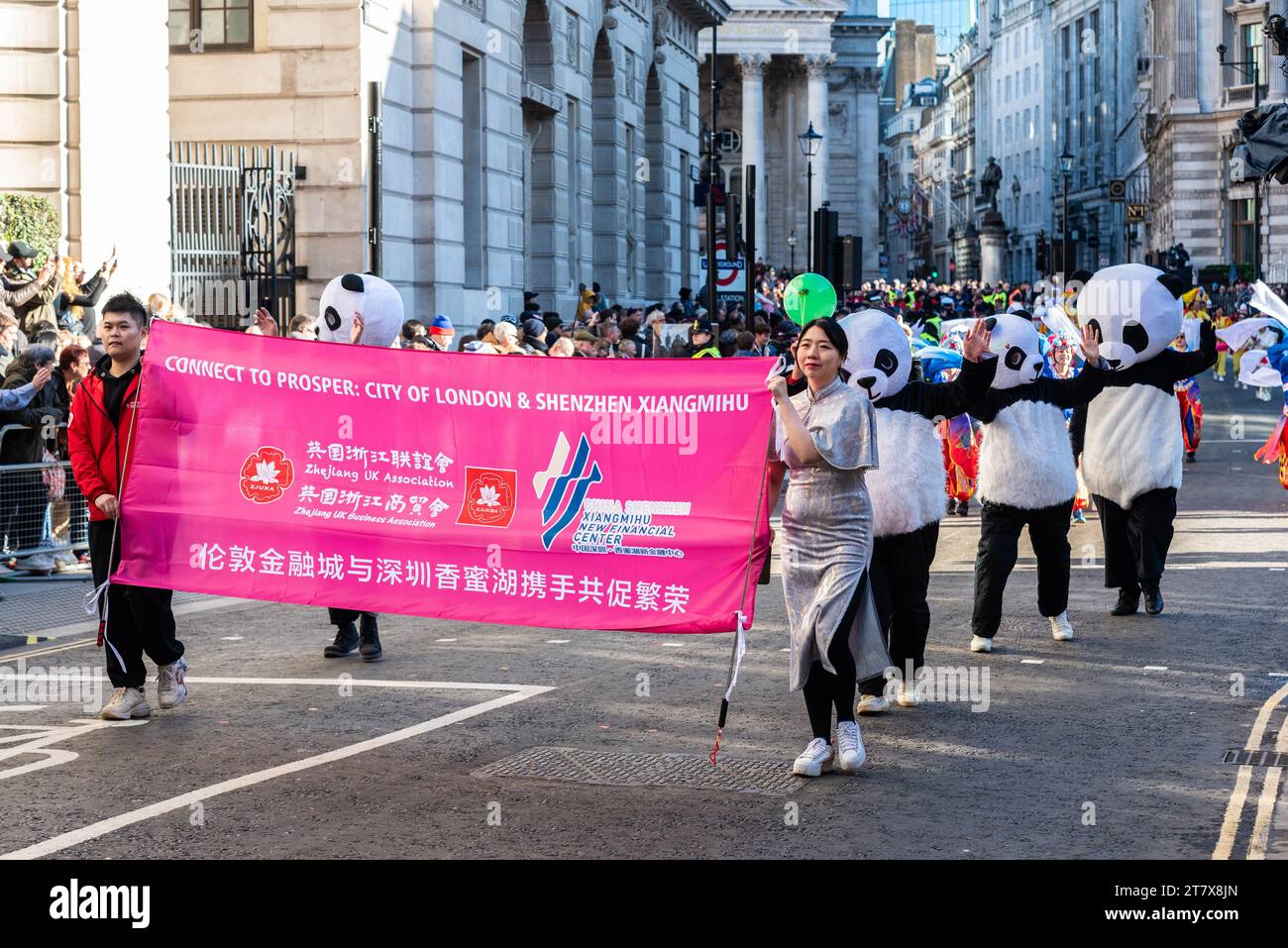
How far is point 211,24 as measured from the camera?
81.3ft

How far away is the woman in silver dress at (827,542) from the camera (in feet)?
26.0

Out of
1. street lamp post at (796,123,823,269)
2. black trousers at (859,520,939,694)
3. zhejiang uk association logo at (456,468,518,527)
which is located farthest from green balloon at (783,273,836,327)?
street lamp post at (796,123,823,269)

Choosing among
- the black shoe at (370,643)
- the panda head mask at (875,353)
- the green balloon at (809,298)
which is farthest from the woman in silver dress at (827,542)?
the black shoe at (370,643)

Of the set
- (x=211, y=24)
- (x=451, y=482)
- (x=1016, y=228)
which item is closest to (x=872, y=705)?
(x=451, y=482)

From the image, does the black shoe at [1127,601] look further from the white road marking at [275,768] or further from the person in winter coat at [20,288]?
the person in winter coat at [20,288]

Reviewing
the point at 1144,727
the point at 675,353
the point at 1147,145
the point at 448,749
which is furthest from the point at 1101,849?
the point at 1147,145

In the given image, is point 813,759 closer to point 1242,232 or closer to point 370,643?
point 370,643

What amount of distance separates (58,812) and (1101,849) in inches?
149

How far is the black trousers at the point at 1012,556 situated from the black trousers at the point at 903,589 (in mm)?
1463

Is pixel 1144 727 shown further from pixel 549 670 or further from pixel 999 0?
pixel 999 0

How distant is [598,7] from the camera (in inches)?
1587

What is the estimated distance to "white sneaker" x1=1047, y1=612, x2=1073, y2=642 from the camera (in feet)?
37.2

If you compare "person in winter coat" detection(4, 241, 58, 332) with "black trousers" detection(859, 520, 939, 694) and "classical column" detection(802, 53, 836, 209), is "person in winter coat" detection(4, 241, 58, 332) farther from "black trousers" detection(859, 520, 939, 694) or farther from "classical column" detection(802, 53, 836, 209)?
"classical column" detection(802, 53, 836, 209)

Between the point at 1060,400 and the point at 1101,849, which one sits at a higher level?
the point at 1060,400
